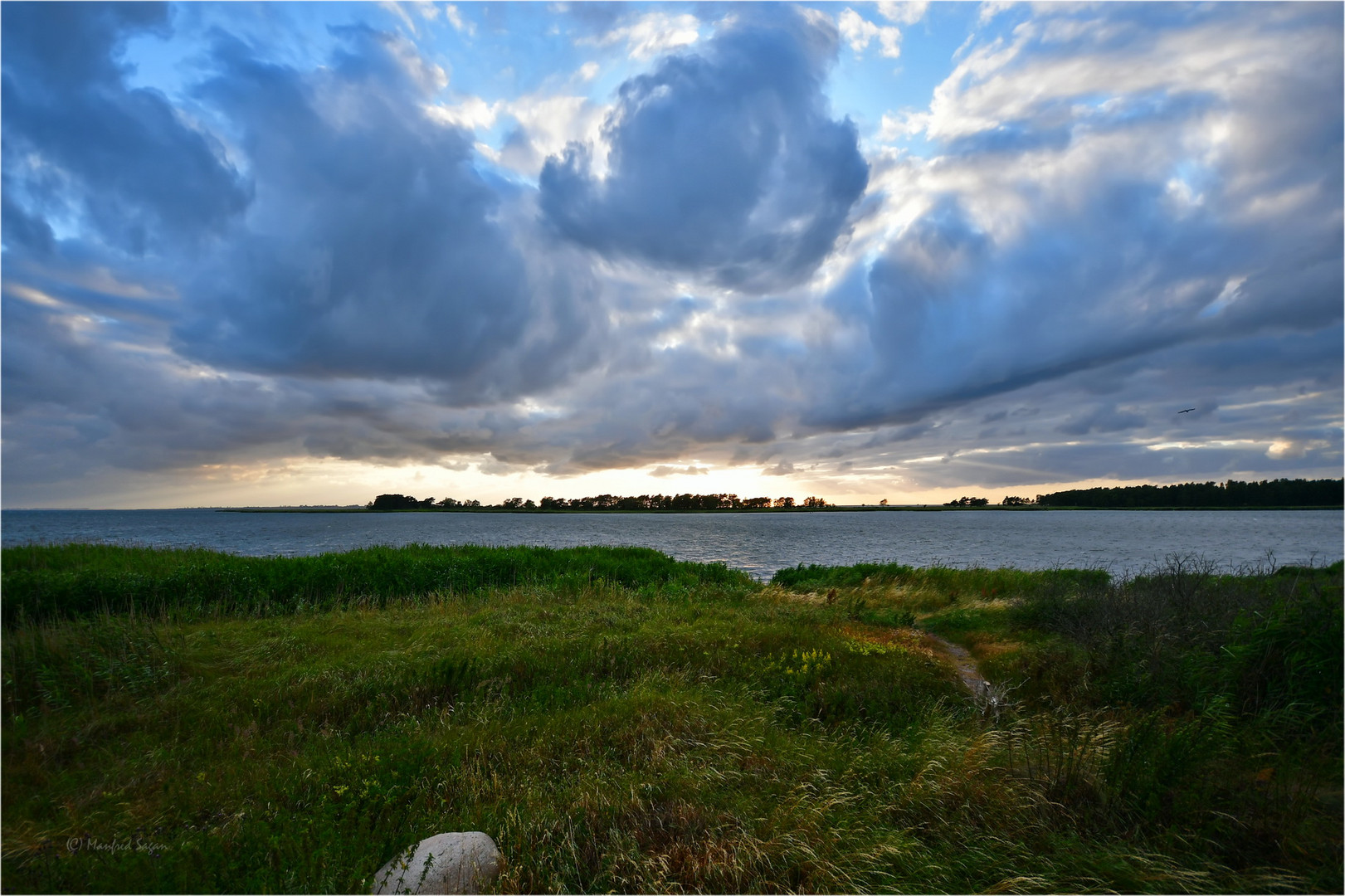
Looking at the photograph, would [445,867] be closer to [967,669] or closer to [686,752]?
[686,752]

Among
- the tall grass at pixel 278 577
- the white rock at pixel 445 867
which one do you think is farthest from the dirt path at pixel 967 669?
the tall grass at pixel 278 577

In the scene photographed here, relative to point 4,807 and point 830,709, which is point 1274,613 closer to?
point 830,709

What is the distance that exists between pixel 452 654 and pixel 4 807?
6.46m

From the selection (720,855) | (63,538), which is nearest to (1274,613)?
(720,855)

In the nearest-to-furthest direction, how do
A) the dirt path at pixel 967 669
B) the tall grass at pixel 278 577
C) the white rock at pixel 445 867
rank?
the white rock at pixel 445 867 < the dirt path at pixel 967 669 < the tall grass at pixel 278 577

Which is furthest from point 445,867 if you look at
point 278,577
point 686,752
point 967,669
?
point 278,577

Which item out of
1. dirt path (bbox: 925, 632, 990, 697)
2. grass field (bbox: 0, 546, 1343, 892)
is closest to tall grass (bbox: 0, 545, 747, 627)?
grass field (bbox: 0, 546, 1343, 892)

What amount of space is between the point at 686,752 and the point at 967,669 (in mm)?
8476

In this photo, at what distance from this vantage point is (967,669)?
12.1 m

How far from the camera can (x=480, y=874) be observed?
430 cm

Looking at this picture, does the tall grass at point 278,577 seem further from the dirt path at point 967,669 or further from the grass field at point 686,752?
the dirt path at point 967,669

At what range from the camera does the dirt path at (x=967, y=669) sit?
32.2ft

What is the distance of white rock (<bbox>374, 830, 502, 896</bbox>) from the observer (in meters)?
4.16

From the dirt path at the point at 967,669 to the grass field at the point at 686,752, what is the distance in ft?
1.12
